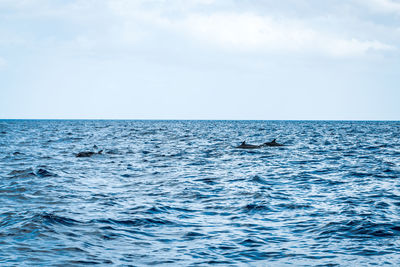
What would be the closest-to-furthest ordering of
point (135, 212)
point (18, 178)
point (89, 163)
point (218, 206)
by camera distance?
point (135, 212) → point (218, 206) → point (18, 178) → point (89, 163)

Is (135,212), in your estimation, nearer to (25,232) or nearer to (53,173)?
(25,232)

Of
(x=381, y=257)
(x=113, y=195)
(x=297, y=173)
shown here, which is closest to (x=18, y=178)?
(x=113, y=195)

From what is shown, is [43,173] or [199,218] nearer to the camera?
[199,218]

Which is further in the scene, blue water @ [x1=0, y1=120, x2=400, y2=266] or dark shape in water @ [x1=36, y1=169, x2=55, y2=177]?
dark shape in water @ [x1=36, y1=169, x2=55, y2=177]

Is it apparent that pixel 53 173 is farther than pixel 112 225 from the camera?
Yes

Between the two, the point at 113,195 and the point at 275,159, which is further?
the point at 275,159

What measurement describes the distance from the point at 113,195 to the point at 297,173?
34.4 feet

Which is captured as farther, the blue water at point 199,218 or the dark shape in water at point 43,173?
the dark shape in water at point 43,173

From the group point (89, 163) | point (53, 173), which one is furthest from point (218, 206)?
point (89, 163)

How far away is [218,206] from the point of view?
13.1m

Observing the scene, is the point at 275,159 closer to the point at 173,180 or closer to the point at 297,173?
the point at 297,173

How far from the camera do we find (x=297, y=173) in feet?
69.8

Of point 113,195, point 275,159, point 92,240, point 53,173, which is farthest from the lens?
point 275,159

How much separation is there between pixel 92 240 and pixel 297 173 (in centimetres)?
1422
